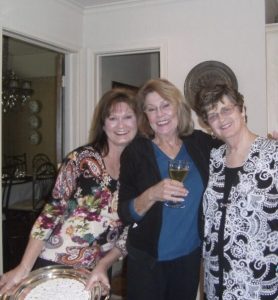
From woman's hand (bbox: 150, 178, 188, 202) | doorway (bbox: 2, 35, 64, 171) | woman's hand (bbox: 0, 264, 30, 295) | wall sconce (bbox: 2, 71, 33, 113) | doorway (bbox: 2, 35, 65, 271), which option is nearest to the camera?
woman's hand (bbox: 0, 264, 30, 295)

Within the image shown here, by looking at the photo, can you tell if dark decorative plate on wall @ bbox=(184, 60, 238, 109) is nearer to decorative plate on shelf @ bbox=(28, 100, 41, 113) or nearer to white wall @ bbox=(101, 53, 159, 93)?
white wall @ bbox=(101, 53, 159, 93)

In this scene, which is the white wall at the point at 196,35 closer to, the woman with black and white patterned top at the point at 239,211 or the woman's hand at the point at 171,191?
the woman with black and white patterned top at the point at 239,211

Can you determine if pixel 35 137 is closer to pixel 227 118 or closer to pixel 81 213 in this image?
pixel 81 213

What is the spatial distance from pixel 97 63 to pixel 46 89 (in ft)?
12.7

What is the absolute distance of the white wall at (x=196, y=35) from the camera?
2988 mm

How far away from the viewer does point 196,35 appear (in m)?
3.16

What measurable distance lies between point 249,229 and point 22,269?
82 cm

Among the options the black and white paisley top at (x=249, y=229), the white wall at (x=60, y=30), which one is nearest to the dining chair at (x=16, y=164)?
the white wall at (x=60, y=30)

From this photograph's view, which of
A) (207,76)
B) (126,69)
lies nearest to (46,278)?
(207,76)

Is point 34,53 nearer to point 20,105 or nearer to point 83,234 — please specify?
point 20,105

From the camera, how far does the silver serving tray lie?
1.12 m

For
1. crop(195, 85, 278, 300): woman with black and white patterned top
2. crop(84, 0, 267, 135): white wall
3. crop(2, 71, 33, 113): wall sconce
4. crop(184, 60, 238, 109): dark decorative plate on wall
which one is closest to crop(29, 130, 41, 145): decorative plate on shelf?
crop(2, 71, 33, 113): wall sconce

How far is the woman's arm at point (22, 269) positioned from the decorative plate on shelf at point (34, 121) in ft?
19.6

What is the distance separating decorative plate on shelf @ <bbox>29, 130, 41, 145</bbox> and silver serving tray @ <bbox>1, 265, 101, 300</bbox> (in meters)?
6.23
